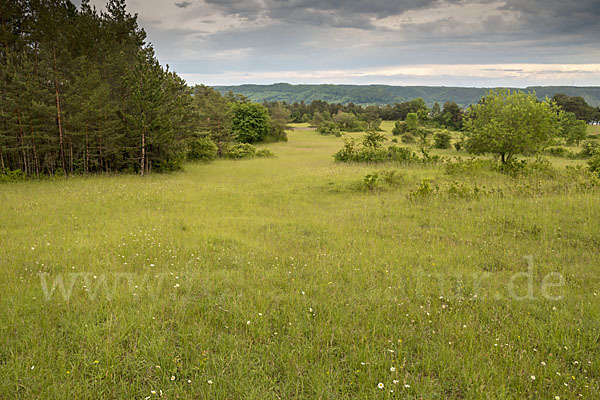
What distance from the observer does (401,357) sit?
449cm

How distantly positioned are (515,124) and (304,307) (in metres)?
22.4

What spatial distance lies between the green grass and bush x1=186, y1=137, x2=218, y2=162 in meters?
26.3

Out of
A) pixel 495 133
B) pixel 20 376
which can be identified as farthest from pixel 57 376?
pixel 495 133

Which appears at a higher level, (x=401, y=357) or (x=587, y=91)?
(x=587, y=91)

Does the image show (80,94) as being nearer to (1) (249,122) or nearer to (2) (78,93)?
(2) (78,93)

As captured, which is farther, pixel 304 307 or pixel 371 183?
pixel 371 183

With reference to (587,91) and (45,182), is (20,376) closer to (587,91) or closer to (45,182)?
(45,182)

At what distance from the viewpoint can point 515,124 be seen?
71.6ft

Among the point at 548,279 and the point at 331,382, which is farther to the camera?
the point at 548,279

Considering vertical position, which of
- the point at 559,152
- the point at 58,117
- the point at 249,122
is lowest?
the point at 559,152

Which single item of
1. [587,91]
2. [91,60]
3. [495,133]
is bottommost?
[495,133]

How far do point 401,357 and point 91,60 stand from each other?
29.4m

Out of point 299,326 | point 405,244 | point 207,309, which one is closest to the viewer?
point 299,326

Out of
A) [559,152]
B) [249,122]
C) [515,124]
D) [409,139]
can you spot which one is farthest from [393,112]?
[515,124]
